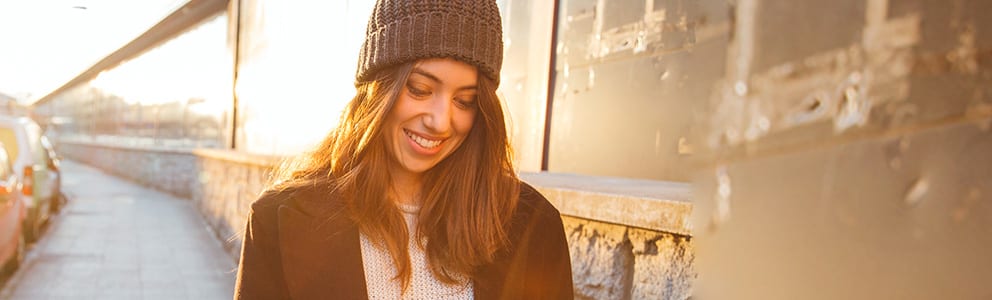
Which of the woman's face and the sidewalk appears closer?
the woman's face

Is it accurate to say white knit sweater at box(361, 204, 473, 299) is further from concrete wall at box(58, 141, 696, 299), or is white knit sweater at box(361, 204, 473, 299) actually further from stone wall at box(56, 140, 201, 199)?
stone wall at box(56, 140, 201, 199)

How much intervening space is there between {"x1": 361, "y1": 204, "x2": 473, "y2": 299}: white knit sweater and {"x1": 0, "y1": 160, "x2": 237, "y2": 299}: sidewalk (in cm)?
355

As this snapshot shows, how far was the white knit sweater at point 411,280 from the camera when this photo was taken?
197cm

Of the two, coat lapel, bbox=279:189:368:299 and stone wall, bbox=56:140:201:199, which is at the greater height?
coat lapel, bbox=279:189:368:299

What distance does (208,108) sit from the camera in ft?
45.9

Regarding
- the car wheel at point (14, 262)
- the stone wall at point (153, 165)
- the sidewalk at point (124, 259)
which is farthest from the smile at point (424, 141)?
the stone wall at point (153, 165)

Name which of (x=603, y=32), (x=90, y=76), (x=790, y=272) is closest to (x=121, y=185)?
(x=90, y=76)

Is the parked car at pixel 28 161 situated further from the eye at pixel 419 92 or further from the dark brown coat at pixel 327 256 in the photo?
the eye at pixel 419 92

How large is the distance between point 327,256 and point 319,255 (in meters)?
0.02

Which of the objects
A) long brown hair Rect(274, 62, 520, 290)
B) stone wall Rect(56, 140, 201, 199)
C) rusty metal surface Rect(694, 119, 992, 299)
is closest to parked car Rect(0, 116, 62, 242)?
stone wall Rect(56, 140, 201, 199)

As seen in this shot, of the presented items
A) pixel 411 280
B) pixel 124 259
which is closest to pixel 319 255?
pixel 411 280

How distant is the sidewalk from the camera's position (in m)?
6.65

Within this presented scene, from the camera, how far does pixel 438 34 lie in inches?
74.1

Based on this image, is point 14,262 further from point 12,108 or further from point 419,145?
point 12,108
